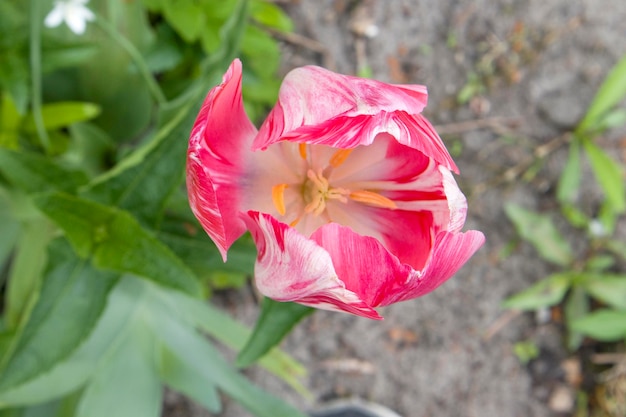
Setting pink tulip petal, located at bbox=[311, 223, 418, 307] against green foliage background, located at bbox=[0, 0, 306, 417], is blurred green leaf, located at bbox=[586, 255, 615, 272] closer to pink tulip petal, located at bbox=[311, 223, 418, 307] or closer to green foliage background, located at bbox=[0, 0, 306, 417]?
green foliage background, located at bbox=[0, 0, 306, 417]

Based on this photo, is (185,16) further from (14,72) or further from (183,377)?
(183,377)

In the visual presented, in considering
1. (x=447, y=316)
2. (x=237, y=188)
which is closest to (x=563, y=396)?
(x=447, y=316)

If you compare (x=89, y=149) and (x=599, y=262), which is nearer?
(x=89, y=149)

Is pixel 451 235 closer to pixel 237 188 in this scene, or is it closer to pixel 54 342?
pixel 237 188

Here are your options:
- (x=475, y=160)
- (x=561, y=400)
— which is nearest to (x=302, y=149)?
(x=475, y=160)

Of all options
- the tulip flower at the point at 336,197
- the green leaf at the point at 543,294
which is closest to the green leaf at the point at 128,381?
the tulip flower at the point at 336,197

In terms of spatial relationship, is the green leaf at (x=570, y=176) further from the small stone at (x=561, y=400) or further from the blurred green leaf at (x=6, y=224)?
the blurred green leaf at (x=6, y=224)

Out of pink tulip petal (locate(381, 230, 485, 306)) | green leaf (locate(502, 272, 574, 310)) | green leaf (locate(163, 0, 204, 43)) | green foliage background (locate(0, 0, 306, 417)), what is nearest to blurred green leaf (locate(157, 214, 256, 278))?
green foliage background (locate(0, 0, 306, 417))
